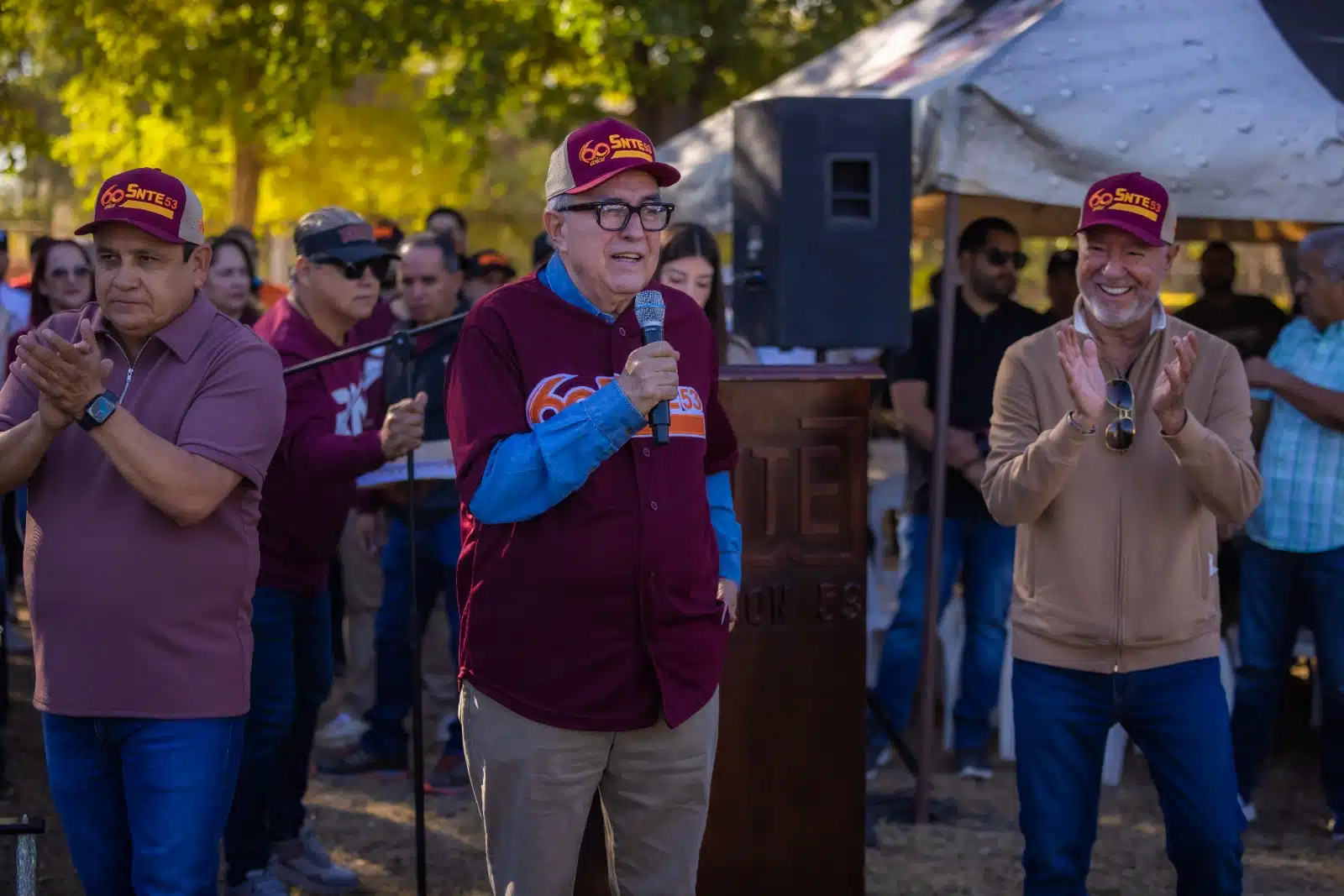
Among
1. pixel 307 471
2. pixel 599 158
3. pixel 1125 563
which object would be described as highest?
pixel 599 158

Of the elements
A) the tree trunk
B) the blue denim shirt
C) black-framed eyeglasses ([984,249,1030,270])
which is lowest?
the blue denim shirt

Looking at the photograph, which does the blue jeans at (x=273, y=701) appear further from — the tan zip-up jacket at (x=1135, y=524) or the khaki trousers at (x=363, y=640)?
the tan zip-up jacket at (x=1135, y=524)

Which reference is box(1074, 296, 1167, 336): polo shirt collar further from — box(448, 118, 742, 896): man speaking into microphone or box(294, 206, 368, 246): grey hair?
box(294, 206, 368, 246): grey hair

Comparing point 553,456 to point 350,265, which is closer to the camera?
point 553,456

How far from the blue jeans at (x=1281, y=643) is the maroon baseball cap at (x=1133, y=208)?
97.4 inches

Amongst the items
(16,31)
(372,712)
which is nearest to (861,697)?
(372,712)

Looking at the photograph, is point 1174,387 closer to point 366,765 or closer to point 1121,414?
point 1121,414

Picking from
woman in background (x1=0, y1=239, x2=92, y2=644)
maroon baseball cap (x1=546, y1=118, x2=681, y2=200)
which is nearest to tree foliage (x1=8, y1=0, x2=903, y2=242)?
woman in background (x1=0, y1=239, x2=92, y2=644)

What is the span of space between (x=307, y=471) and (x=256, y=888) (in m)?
1.30

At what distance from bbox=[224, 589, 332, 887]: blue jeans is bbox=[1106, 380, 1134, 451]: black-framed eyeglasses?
2448 mm

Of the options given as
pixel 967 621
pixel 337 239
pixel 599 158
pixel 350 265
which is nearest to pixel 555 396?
pixel 599 158

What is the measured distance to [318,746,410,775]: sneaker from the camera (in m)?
6.78

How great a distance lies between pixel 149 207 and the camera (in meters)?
3.36

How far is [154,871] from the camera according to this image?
325cm
